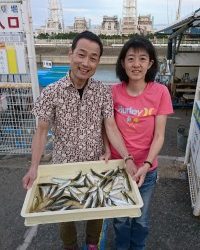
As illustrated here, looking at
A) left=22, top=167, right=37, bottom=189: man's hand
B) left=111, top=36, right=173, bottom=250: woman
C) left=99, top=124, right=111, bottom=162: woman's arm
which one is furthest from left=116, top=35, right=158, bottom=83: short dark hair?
left=22, top=167, right=37, bottom=189: man's hand

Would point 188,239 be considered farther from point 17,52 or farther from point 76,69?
point 17,52

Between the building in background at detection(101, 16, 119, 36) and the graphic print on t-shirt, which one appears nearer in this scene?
the graphic print on t-shirt

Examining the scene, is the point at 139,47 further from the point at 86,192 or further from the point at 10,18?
the point at 10,18

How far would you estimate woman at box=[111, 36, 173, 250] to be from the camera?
7.04 ft

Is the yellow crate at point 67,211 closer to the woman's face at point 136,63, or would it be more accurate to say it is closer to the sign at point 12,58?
the woman's face at point 136,63

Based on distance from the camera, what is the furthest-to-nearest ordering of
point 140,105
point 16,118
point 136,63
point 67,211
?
point 16,118 < point 140,105 < point 136,63 < point 67,211

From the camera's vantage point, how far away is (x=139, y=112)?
88.0 inches

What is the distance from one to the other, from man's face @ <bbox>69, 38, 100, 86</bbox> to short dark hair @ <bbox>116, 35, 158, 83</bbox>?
0.28 metres

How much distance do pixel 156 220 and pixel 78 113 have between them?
2181 mm

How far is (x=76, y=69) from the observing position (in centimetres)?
206

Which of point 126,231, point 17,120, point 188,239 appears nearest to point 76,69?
point 126,231

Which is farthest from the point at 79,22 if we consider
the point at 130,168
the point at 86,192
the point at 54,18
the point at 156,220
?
the point at 86,192

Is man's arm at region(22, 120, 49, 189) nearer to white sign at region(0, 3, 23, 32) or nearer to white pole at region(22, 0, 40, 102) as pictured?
white pole at region(22, 0, 40, 102)

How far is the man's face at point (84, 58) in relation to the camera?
6.57 ft
